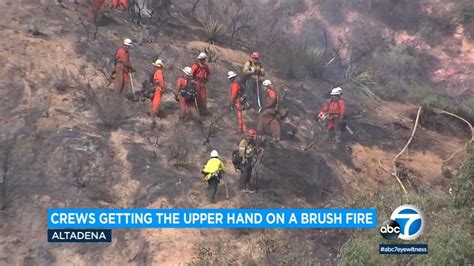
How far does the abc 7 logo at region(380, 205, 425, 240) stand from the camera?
6.18 m

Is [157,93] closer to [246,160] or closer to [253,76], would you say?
[253,76]

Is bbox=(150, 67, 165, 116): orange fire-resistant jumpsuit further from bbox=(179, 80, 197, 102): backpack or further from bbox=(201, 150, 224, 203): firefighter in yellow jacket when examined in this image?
bbox=(201, 150, 224, 203): firefighter in yellow jacket

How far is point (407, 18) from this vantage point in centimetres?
2259

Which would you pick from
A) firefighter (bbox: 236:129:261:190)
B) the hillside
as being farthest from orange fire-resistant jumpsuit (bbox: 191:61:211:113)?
firefighter (bbox: 236:129:261:190)

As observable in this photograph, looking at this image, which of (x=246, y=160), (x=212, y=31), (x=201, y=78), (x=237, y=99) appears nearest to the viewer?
(x=246, y=160)

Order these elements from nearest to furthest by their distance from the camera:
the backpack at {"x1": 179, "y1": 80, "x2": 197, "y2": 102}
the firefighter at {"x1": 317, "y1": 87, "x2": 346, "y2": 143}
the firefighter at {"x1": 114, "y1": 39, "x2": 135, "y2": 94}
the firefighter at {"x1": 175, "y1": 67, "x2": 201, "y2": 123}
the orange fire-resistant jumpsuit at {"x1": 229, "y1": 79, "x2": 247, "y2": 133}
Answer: the backpack at {"x1": 179, "y1": 80, "x2": 197, "y2": 102}
the firefighter at {"x1": 175, "y1": 67, "x2": 201, "y2": 123}
the firefighter at {"x1": 114, "y1": 39, "x2": 135, "y2": 94}
the orange fire-resistant jumpsuit at {"x1": 229, "y1": 79, "x2": 247, "y2": 133}
the firefighter at {"x1": 317, "y1": 87, "x2": 346, "y2": 143}

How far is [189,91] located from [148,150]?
67.1 inches

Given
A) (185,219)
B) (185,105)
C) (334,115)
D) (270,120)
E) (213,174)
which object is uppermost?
(334,115)

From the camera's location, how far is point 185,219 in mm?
8508

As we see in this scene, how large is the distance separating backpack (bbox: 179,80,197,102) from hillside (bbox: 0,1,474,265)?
606 mm

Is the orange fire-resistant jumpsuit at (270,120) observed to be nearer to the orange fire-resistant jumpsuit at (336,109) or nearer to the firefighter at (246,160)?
the orange fire-resistant jumpsuit at (336,109)

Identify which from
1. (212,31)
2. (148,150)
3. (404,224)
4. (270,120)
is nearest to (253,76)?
(270,120)

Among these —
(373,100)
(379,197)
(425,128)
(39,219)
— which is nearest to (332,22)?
(373,100)

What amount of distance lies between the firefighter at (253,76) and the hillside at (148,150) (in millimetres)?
696
